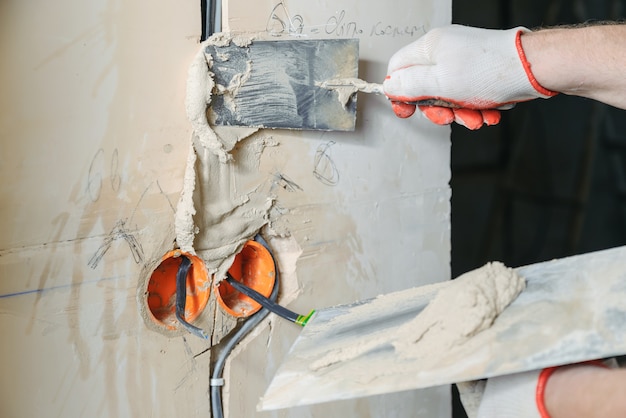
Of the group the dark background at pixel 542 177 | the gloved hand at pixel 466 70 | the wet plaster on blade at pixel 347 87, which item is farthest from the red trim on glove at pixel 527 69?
the dark background at pixel 542 177

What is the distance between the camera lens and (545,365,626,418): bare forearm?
31.4 inches

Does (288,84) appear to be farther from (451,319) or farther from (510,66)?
(451,319)

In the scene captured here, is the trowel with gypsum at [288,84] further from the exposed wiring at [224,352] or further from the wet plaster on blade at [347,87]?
the exposed wiring at [224,352]

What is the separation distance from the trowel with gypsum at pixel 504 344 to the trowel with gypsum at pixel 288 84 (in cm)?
50

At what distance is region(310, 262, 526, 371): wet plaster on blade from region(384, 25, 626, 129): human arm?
0.42m

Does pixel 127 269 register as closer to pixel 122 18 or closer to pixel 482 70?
pixel 122 18

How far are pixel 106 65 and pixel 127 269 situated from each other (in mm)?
386

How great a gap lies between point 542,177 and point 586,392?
2562 mm

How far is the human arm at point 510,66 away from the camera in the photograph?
3.79ft

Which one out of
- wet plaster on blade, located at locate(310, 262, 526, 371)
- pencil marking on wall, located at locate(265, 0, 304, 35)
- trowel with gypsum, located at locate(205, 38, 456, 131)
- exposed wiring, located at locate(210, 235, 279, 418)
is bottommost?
exposed wiring, located at locate(210, 235, 279, 418)

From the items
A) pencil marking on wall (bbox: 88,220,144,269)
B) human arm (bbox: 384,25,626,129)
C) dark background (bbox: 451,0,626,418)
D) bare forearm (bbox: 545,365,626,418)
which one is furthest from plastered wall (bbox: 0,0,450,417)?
dark background (bbox: 451,0,626,418)

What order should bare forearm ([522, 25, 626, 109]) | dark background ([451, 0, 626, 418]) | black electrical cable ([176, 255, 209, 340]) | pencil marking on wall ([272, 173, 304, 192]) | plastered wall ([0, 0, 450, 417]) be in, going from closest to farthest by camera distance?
plastered wall ([0, 0, 450, 417]) → bare forearm ([522, 25, 626, 109]) → black electrical cable ([176, 255, 209, 340]) → pencil marking on wall ([272, 173, 304, 192]) → dark background ([451, 0, 626, 418])

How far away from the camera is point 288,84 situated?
4.17 ft

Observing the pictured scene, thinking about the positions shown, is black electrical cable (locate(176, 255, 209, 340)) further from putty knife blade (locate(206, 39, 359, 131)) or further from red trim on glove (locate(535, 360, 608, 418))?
red trim on glove (locate(535, 360, 608, 418))
